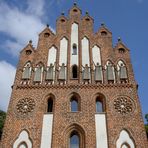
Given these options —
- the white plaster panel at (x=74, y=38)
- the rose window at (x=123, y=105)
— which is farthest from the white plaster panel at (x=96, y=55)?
the rose window at (x=123, y=105)

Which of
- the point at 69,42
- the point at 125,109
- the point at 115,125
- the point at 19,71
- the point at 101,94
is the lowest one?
the point at 115,125

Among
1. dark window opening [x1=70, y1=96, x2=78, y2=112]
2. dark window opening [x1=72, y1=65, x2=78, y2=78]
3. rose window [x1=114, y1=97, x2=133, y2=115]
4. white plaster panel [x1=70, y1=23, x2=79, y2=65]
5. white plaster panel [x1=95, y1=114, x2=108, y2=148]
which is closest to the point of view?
white plaster panel [x1=95, y1=114, x2=108, y2=148]

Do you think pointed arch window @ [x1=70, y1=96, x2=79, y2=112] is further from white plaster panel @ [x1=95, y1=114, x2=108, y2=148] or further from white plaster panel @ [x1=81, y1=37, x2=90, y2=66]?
white plaster panel @ [x1=81, y1=37, x2=90, y2=66]

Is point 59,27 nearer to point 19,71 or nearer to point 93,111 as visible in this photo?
point 19,71

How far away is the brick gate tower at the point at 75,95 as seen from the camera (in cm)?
1495

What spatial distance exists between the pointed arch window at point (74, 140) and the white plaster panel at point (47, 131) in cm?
130

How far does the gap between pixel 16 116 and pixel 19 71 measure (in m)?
3.53

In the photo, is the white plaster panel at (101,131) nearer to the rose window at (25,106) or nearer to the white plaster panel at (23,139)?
the white plaster panel at (23,139)

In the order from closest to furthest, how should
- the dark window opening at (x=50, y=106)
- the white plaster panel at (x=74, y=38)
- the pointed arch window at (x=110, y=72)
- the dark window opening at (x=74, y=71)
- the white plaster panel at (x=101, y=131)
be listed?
the white plaster panel at (x=101, y=131) → the dark window opening at (x=50, y=106) → the pointed arch window at (x=110, y=72) → the dark window opening at (x=74, y=71) → the white plaster panel at (x=74, y=38)

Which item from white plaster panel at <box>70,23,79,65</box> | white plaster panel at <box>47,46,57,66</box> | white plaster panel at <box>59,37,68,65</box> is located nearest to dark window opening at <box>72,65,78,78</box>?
white plaster panel at <box>70,23,79,65</box>

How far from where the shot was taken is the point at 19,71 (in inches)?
710

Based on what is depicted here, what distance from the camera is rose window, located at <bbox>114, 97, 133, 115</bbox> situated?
1584cm

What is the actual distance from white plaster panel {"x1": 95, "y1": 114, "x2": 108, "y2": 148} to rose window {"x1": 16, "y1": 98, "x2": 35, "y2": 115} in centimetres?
419

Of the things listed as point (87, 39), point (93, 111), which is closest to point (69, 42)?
point (87, 39)
